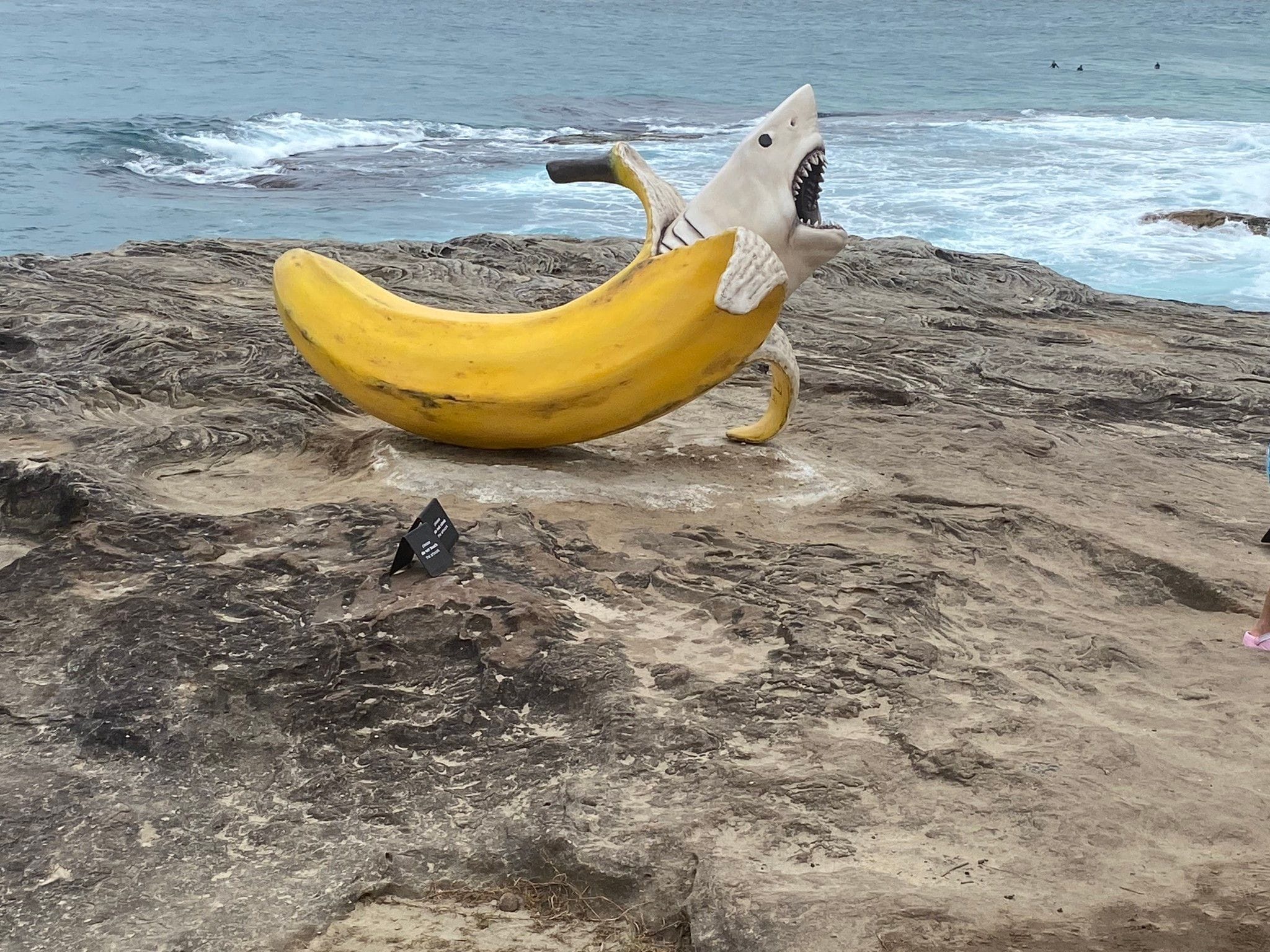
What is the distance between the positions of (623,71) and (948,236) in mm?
17560

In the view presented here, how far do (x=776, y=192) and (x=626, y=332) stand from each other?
67 cm

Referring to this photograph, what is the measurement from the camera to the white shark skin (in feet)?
13.4

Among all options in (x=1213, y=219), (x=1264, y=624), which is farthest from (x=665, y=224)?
(x=1213, y=219)

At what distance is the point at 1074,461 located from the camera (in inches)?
186

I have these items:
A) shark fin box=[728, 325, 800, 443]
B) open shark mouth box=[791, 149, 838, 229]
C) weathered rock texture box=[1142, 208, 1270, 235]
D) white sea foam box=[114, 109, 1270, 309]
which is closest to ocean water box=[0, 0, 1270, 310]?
→ white sea foam box=[114, 109, 1270, 309]

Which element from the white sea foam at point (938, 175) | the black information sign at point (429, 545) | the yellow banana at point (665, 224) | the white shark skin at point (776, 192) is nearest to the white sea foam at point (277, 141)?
the white sea foam at point (938, 175)

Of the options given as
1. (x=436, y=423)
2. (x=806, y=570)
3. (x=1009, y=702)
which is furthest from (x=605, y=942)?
(x=436, y=423)

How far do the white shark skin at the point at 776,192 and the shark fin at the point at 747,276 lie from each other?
15cm

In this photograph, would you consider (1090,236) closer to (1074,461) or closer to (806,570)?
(1074,461)

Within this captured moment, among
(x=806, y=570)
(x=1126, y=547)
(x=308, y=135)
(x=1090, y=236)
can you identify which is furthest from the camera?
(x=308, y=135)

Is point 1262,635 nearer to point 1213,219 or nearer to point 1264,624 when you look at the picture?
point 1264,624

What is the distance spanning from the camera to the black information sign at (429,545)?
3.07 meters

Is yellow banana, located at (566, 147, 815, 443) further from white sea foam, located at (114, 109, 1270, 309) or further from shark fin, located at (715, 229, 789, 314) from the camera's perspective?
white sea foam, located at (114, 109, 1270, 309)

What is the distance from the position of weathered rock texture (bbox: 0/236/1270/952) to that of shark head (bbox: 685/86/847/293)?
783 millimetres
